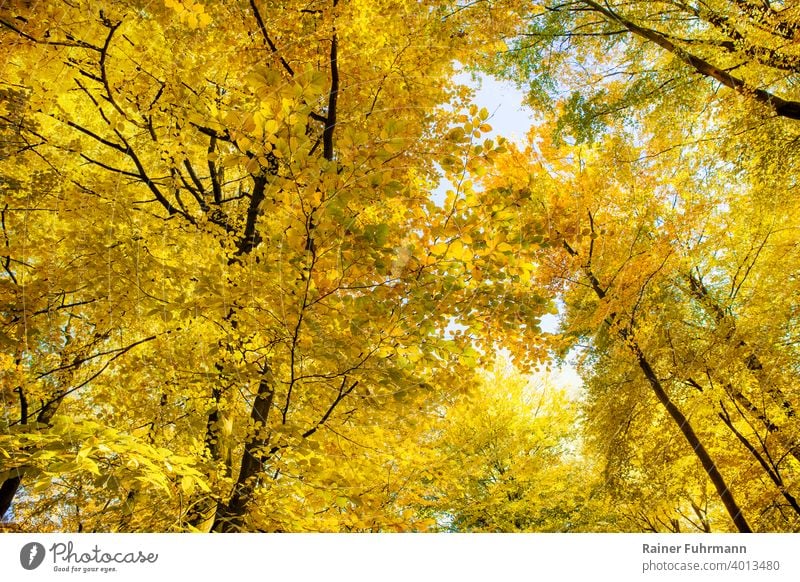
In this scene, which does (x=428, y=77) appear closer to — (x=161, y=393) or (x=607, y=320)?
(x=161, y=393)

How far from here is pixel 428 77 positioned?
106 inches

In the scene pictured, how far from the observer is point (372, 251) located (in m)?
1.61

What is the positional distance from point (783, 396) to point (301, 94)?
3916 mm

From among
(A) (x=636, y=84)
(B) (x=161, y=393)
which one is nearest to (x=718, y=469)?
(A) (x=636, y=84)

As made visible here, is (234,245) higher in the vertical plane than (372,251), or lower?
higher
